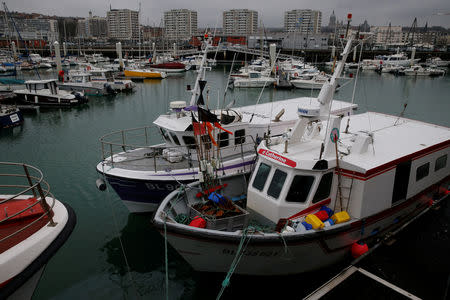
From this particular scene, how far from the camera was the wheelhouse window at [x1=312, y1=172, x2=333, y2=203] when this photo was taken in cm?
762

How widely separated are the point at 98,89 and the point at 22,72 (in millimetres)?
32959

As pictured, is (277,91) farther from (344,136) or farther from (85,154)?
(344,136)

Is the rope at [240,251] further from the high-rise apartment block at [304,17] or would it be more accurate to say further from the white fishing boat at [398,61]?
the high-rise apartment block at [304,17]

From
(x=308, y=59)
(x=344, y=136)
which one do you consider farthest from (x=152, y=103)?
(x=308, y=59)

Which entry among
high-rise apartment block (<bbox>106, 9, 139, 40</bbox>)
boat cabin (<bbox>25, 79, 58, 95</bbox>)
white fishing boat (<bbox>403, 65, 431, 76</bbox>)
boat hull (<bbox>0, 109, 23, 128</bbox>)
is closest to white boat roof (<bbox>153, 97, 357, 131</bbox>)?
boat hull (<bbox>0, 109, 23, 128</bbox>)

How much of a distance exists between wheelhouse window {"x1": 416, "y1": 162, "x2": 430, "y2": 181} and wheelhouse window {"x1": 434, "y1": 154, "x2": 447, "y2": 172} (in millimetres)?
571

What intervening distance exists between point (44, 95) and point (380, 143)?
31646 millimetres

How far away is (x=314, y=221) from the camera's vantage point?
278 inches

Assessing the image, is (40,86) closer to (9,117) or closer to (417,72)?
(9,117)

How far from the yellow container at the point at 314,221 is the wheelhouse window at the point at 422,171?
12.8ft

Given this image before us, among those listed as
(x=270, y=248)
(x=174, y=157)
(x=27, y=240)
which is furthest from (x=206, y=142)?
(x=27, y=240)

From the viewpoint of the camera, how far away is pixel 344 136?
9.71m

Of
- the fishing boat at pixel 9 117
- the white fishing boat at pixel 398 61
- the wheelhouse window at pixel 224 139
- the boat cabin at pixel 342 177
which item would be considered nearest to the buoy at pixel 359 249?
the boat cabin at pixel 342 177

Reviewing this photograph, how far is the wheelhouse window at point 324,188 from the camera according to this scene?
762 centimetres
